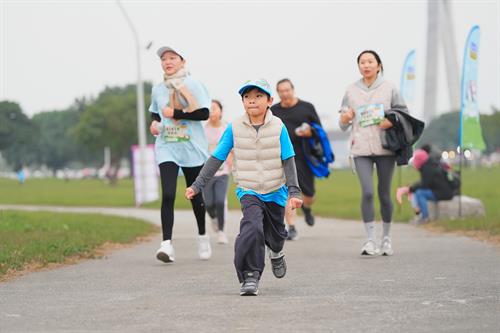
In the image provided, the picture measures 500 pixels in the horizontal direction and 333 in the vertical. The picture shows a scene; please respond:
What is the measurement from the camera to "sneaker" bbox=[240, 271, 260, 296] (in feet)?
22.5

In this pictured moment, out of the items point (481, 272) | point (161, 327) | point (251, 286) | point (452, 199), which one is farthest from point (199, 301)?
point (452, 199)

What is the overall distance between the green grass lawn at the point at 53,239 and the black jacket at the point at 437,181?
459cm

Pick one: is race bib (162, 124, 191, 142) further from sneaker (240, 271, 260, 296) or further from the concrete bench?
the concrete bench

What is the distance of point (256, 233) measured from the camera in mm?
7199

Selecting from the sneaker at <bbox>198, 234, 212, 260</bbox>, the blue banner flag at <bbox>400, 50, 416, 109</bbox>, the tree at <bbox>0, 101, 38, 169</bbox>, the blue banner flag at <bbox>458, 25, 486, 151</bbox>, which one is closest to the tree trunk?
the blue banner flag at <bbox>400, 50, 416, 109</bbox>

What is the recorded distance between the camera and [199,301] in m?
6.51

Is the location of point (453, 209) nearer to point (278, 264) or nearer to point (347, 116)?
point (347, 116)

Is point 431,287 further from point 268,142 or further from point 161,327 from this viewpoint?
point 161,327

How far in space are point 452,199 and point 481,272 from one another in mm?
9302

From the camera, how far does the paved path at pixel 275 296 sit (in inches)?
217

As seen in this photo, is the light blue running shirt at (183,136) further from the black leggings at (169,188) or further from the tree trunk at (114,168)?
the tree trunk at (114,168)

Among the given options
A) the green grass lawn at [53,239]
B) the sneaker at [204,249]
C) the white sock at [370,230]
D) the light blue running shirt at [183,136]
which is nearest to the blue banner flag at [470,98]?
the green grass lawn at [53,239]

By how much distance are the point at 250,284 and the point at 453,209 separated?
35.5 feet

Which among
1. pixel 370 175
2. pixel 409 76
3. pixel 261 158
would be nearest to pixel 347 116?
pixel 370 175
